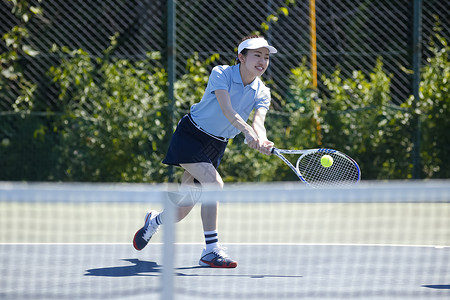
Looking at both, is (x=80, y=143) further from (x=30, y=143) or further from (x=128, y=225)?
(x=128, y=225)

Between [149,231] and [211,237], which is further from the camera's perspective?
[149,231]

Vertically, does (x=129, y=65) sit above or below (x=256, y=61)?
above

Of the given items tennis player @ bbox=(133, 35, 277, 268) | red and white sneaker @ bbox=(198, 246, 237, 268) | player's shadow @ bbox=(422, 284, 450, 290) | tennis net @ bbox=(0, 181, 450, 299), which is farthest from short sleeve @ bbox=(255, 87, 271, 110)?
player's shadow @ bbox=(422, 284, 450, 290)

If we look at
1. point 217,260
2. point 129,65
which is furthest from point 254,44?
point 129,65

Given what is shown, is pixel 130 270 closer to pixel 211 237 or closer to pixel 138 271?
pixel 138 271

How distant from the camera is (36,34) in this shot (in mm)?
8641

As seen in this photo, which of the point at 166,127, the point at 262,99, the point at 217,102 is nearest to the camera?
the point at 217,102

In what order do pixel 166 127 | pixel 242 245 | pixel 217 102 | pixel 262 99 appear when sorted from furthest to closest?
pixel 166 127 → pixel 242 245 → pixel 262 99 → pixel 217 102

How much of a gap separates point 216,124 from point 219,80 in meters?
0.25

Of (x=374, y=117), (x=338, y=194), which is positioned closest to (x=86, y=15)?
(x=374, y=117)

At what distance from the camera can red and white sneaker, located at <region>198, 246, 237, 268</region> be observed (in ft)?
14.0

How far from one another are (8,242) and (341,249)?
7.25 feet

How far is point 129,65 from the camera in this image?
8.29 m

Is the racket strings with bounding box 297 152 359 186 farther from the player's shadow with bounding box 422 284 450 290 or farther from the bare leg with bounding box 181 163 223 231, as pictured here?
the player's shadow with bounding box 422 284 450 290
